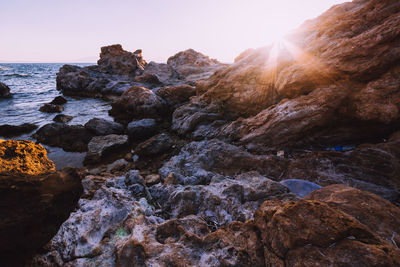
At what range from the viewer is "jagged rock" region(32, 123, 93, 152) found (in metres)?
9.27

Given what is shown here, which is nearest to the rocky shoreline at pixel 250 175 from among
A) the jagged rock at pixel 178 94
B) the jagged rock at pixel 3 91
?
the jagged rock at pixel 178 94

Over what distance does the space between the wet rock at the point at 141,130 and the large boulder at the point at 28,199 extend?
24.8ft

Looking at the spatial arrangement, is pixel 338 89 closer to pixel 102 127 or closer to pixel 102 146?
pixel 102 146

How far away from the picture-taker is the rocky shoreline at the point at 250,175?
2.16 meters

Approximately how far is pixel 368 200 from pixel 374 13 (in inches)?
324

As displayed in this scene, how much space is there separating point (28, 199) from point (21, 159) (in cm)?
75

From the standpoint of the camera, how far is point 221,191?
4.49 metres

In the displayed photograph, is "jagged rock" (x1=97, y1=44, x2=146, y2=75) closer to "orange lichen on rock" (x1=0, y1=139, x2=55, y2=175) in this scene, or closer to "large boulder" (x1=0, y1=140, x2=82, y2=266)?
"orange lichen on rock" (x1=0, y1=139, x2=55, y2=175)

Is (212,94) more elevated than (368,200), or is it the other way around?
A: (212,94)

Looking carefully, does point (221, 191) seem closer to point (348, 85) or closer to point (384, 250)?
point (384, 250)

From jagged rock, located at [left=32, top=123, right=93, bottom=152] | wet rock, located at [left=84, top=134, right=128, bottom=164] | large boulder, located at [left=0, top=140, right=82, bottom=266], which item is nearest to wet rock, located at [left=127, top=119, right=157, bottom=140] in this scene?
wet rock, located at [left=84, top=134, right=128, bottom=164]

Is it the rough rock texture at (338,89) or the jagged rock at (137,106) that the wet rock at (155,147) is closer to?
the rough rock texture at (338,89)

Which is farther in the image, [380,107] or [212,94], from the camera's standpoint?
[212,94]

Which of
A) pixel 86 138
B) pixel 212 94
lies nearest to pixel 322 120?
pixel 212 94
